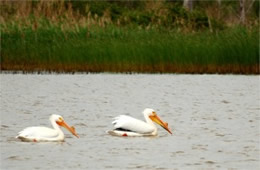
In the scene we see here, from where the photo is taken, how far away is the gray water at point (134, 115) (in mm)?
10969

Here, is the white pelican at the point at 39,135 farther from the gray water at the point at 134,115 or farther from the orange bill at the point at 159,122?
the orange bill at the point at 159,122

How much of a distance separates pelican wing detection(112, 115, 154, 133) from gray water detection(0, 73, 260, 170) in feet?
0.46

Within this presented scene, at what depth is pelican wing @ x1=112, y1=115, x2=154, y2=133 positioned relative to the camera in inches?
509

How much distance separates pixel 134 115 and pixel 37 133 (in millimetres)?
4551

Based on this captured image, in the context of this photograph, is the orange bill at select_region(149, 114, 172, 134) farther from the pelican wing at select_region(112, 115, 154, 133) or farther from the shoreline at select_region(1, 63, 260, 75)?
the shoreline at select_region(1, 63, 260, 75)

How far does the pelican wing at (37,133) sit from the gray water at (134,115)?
12 centimetres

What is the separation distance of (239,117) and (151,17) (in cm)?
1431

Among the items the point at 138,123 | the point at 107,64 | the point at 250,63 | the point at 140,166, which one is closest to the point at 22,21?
the point at 107,64

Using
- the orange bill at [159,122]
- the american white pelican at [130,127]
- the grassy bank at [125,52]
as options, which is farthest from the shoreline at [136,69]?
the american white pelican at [130,127]

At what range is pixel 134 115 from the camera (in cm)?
1667

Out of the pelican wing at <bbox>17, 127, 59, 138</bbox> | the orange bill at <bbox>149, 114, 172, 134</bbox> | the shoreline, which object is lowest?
the shoreline

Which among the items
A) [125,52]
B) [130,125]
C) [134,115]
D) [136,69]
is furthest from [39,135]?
[136,69]

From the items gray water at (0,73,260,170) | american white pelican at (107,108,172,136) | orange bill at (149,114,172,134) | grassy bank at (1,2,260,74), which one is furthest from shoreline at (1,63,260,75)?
american white pelican at (107,108,172,136)

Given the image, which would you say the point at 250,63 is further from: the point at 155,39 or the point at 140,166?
the point at 140,166
